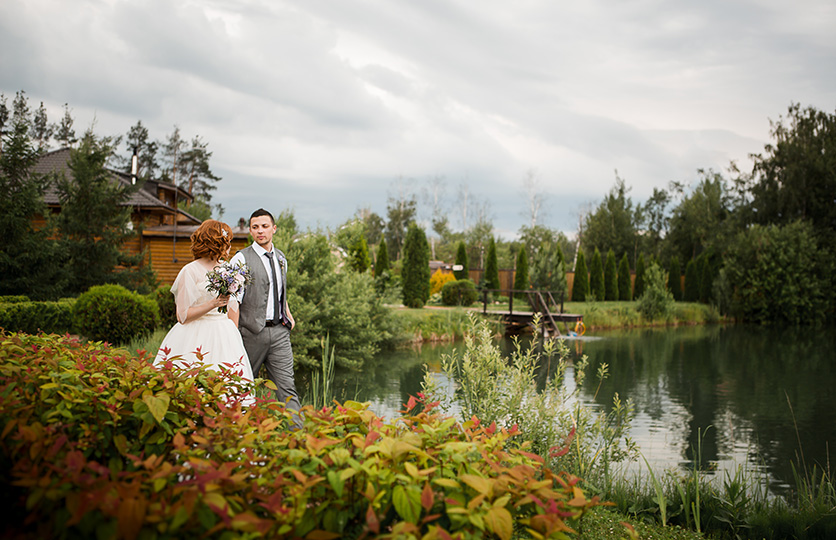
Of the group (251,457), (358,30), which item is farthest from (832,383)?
(251,457)

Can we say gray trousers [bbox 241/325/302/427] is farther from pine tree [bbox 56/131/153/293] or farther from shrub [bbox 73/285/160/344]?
pine tree [bbox 56/131/153/293]

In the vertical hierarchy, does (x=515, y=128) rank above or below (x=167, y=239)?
above

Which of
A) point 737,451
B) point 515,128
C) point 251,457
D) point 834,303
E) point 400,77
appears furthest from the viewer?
point 515,128

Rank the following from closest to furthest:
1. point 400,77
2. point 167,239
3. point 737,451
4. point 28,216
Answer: point 737,451, point 28,216, point 167,239, point 400,77

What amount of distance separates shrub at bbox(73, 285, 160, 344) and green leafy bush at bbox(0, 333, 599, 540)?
8.70m

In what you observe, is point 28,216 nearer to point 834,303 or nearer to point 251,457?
point 251,457

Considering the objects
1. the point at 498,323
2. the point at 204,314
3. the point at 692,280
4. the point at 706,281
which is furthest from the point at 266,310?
the point at 692,280

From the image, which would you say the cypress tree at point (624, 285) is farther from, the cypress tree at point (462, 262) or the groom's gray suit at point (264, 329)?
the groom's gray suit at point (264, 329)

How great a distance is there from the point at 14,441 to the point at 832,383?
45.7 feet

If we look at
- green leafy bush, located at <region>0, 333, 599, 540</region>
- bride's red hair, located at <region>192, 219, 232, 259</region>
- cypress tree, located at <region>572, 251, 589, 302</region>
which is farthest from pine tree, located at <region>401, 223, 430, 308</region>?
green leafy bush, located at <region>0, 333, 599, 540</region>

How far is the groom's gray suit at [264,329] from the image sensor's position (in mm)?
4504

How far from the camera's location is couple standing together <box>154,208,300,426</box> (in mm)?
3990

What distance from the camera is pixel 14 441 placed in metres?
1.55

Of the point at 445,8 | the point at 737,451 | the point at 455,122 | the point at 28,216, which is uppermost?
the point at 455,122
